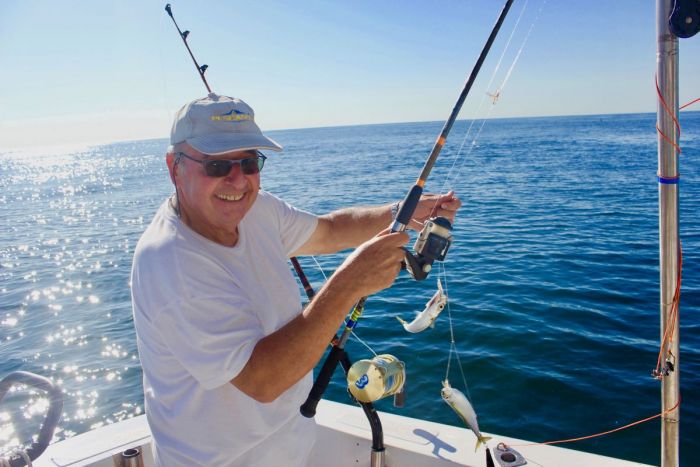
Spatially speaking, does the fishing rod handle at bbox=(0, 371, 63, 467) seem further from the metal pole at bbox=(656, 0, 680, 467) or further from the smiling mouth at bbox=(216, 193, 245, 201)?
the metal pole at bbox=(656, 0, 680, 467)

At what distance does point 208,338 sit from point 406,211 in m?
1.03

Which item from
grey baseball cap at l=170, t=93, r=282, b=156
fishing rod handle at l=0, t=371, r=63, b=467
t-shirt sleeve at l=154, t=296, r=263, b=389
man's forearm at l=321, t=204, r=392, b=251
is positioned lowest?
fishing rod handle at l=0, t=371, r=63, b=467

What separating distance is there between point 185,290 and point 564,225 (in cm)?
1181

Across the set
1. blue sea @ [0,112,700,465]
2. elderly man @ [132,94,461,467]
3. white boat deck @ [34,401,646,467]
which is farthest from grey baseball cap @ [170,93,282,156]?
blue sea @ [0,112,700,465]

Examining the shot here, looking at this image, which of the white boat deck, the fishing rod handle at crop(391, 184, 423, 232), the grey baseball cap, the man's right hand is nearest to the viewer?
the man's right hand

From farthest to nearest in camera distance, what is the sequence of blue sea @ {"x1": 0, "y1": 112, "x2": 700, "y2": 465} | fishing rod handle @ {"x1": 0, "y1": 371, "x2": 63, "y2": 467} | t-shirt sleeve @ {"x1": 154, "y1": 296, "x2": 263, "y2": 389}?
blue sea @ {"x1": 0, "y1": 112, "x2": 700, "y2": 465} < fishing rod handle @ {"x1": 0, "y1": 371, "x2": 63, "y2": 467} < t-shirt sleeve @ {"x1": 154, "y1": 296, "x2": 263, "y2": 389}

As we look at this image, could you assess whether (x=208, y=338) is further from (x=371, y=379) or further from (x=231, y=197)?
(x=371, y=379)

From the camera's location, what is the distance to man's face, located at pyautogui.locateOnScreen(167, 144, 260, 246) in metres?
1.88

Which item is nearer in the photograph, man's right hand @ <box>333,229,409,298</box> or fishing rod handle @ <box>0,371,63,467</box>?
man's right hand @ <box>333,229,409,298</box>

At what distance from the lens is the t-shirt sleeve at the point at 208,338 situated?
1.58m

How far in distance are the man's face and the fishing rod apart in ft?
2.04

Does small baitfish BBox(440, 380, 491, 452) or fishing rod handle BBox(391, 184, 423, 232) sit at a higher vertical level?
fishing rod handle BBox(391, 184, 423, 232)

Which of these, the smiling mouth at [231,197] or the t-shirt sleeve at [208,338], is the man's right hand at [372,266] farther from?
the smiling mouth at [231,197]

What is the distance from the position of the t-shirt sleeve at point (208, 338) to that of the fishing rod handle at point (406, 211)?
771 millimetres
